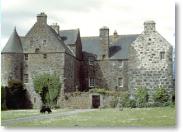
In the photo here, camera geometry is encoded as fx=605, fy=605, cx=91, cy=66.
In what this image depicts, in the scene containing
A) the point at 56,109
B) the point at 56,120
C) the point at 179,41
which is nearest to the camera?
the point at 179,41

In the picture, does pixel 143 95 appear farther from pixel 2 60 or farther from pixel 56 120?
pixel 2 60

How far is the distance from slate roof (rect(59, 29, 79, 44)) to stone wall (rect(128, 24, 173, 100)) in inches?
54.2

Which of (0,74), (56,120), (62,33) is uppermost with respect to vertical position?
(62,33)

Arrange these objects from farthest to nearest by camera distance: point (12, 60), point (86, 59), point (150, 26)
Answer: point (86, 59) → point (12, 60) → point (150, 26)

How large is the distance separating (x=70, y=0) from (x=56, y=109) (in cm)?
241

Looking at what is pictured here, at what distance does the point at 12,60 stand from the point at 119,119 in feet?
9.83

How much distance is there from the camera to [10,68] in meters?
13.4

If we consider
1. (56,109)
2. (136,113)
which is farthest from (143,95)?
(56,109)

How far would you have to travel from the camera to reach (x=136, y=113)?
12.4m

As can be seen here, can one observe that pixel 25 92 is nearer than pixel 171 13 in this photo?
No

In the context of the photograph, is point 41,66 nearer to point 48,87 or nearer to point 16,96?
point 48,87

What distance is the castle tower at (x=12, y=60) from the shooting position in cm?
1315

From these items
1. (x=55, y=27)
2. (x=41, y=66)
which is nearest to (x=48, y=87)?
(x=41, y=66)

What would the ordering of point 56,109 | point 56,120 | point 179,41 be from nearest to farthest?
point 179,41 < point 56,120 < point 56,109
